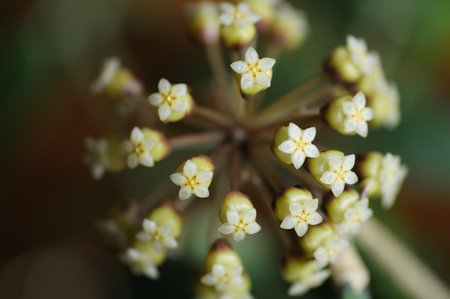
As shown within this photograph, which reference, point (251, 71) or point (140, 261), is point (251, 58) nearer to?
point (251, 71)

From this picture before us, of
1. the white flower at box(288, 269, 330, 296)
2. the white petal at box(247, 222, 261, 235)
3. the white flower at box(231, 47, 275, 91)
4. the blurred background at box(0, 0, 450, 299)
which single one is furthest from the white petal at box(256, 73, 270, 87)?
the blurred background at box(0, 0, 450, 299)

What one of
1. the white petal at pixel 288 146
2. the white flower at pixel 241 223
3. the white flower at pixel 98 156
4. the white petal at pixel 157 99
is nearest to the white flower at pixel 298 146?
the white petal at pixel 288 146

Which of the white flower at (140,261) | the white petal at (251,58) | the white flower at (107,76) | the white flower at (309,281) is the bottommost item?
the white flower at (309,281)

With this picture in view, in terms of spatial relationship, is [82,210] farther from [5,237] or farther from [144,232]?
[144,232]

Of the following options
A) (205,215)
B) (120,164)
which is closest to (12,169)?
(205,215)

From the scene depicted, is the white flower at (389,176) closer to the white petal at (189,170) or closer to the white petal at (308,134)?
the white petal at (308,134)

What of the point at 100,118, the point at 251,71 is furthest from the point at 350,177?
the point at 100,118
